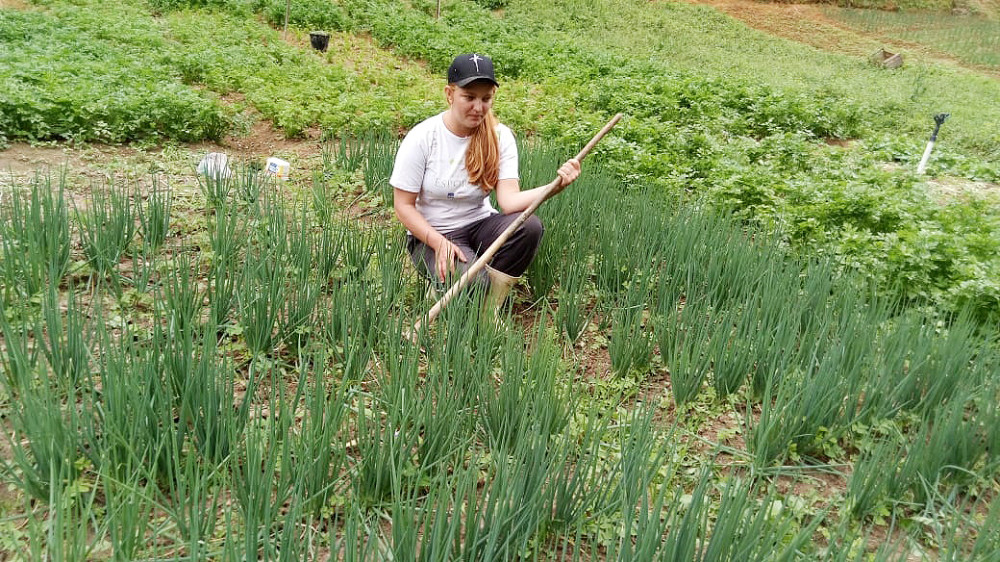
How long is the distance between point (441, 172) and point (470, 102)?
0.31 meters

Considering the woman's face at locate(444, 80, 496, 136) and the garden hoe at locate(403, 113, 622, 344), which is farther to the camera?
the woman's face at locate(444, 80, 496, 136)

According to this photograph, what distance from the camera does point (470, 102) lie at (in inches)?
97.9

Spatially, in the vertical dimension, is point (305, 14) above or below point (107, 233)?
above

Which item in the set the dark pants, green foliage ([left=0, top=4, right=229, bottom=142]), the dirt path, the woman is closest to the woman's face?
the woman

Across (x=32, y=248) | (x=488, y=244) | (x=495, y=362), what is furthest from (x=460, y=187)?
(x=32, y=248)

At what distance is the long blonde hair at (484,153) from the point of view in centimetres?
263

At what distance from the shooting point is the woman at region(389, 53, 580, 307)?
253cm

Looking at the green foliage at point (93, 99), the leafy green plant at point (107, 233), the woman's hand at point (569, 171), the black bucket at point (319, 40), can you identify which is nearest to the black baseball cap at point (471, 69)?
the woman's hand at point (569, 171)

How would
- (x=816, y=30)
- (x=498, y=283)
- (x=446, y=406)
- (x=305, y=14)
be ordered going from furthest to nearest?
(x=816, y=30) < (x=305, y=14) < (x=498, y=283) < (x=446, y=406)

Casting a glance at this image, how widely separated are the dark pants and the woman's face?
383 mm

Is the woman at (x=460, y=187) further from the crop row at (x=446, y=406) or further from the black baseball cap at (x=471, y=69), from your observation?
the crop row at (x=446, y=406)

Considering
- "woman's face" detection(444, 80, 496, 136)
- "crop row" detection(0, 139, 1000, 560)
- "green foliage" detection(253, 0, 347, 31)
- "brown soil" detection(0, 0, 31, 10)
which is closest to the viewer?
"crop row" detection(0, 139, 1000, 560)

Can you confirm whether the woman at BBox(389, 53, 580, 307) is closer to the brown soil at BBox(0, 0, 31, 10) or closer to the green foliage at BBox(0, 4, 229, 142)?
the green foliage at BBox(0, 4, 229, 142)

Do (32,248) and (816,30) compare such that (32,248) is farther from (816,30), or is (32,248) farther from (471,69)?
(816,30)
